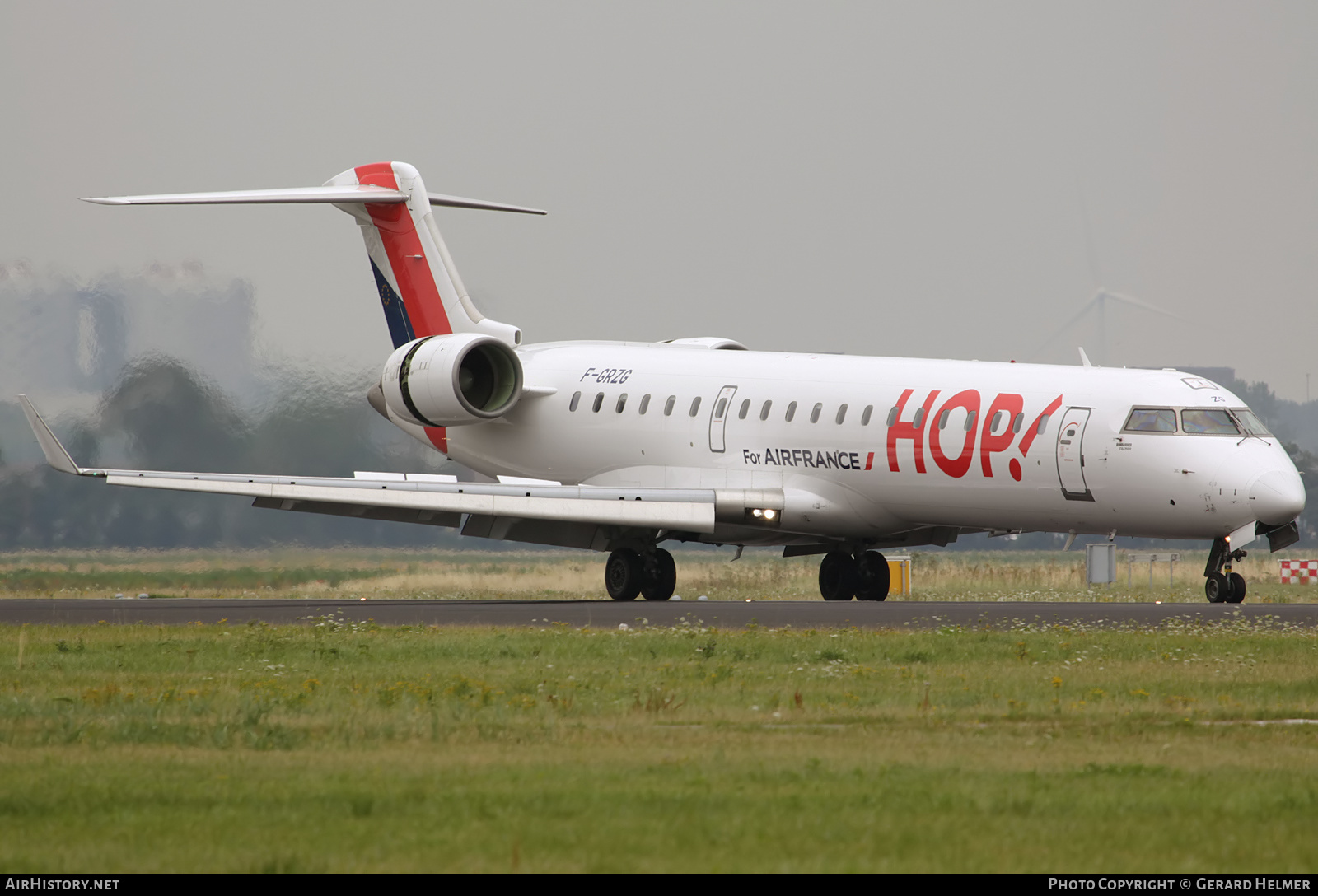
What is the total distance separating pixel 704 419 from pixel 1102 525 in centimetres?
694

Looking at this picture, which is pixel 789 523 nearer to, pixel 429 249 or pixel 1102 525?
pixel 1102 525

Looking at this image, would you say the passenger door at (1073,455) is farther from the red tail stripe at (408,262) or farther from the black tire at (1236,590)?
the red tail stripe at (408,262)

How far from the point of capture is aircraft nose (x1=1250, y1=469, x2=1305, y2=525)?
24.2 meters

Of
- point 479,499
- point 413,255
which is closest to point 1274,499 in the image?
point 479,499

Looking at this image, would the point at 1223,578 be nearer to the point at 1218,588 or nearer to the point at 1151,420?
the point at 1218,588

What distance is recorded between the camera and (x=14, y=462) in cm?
3931

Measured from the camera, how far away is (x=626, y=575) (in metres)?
29.5

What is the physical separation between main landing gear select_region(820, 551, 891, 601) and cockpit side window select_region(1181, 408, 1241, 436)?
6.62 metres

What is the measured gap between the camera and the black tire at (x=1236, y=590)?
2534 centimetres

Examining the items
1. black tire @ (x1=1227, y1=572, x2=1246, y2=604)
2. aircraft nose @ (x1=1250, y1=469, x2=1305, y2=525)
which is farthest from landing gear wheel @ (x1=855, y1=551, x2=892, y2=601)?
aircraft nose @ (x1=1250, y1=469, x2=1305, y2=525)

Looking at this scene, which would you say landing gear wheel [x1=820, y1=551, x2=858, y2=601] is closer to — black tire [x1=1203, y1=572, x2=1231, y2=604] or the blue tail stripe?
black tire [x1=1203, y1=572, x2=1231, y2=604]

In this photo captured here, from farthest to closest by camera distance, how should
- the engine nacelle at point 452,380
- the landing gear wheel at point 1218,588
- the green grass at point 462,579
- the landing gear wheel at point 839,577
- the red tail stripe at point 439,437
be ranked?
the red tail stripe at point 439,437 < the green grass at point 462,579 < the engine nacelle at point 452,380 < the landing gear wheel at point 839,577 < the landing gear wheel at point 1218,588

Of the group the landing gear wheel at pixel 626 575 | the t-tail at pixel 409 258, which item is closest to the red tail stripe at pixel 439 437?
the t-tail at pixel 409 258

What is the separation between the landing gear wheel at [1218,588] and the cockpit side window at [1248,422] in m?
1.95
